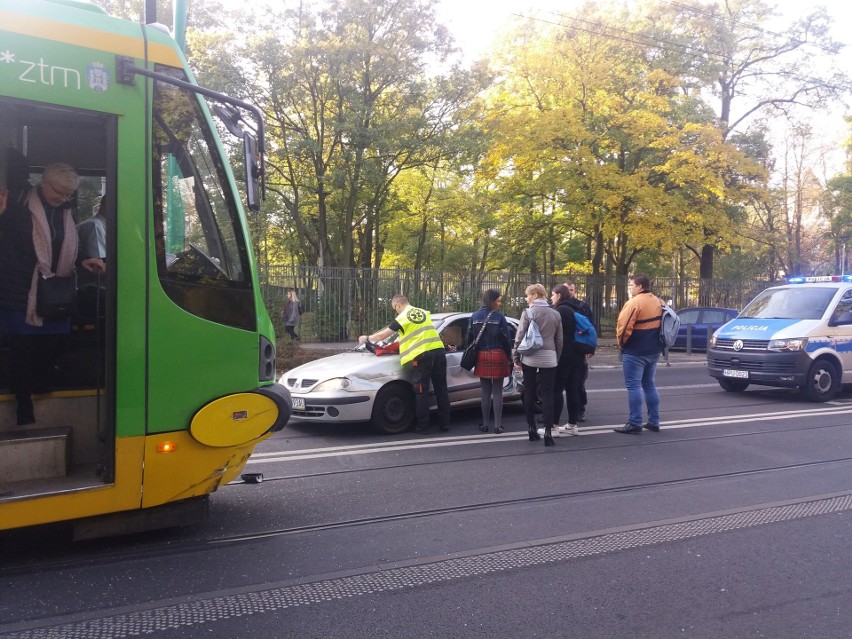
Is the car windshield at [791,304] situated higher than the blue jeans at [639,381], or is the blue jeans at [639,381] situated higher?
the car windshield at [791,304]

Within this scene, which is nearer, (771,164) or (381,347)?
(381,347)

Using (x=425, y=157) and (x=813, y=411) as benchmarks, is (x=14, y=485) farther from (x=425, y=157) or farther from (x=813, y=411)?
(x=425, y=157)

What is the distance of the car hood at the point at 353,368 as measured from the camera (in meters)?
8.23

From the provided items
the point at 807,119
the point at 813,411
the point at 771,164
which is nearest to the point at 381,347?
the point at 813,411

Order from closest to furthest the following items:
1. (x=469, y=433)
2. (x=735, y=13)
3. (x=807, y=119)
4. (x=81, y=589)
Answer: (x=81, y=589) < (x=469, y=433) < (x=735, y=13) < (x=807, y=119)

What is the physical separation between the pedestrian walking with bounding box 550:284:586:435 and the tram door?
198 inches

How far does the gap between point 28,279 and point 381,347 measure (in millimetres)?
4658

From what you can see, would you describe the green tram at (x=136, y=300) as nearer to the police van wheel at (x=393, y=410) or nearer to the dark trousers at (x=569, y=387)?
the police van wheel at (x=393, y=410)

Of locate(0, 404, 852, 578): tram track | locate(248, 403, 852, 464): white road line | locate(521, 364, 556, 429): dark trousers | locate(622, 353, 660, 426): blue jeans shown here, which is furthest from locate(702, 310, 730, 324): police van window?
locate(521, 364, 556, 429): dark trousers

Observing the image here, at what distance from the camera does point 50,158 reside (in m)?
4.93

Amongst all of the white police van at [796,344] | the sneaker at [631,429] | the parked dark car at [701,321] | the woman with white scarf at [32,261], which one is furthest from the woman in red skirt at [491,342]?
the parked dark car at [701,321]

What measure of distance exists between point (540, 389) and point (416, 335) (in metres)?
1.50

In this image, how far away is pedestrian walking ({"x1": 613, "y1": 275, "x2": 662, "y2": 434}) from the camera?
27.5 ft

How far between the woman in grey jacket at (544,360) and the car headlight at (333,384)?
1939 mm
